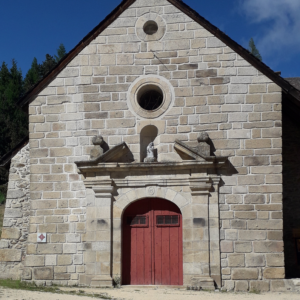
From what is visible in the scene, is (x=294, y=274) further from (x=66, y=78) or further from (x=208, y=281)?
(x=66, y=78)

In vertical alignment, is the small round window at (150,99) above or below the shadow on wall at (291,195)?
above

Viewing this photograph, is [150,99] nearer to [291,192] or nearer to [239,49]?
[239,49]

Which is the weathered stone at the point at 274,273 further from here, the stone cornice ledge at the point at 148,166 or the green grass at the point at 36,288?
the green grass at the point at 36,288

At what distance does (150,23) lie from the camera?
913 centimetres

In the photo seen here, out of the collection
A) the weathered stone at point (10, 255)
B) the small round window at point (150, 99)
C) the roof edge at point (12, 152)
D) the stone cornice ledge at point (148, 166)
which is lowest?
the weathered stone at point (10, 255)

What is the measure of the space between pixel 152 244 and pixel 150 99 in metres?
3.05

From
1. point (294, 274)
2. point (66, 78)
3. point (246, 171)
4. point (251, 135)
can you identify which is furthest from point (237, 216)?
point (66, 78)

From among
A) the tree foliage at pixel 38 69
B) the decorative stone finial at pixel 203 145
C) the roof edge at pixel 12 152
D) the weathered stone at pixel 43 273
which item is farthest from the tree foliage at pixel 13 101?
the decorative stone finial at pixel 203 145

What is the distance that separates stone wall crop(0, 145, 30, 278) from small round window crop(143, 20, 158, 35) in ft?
12.3

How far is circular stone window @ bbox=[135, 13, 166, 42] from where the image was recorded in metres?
9.05

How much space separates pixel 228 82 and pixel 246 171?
1836mm

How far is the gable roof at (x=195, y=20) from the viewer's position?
340 inches

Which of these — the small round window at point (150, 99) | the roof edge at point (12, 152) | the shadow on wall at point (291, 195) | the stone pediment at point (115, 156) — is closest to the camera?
the stone pediment at point (115, 156)

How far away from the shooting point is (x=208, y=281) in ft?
26.5
